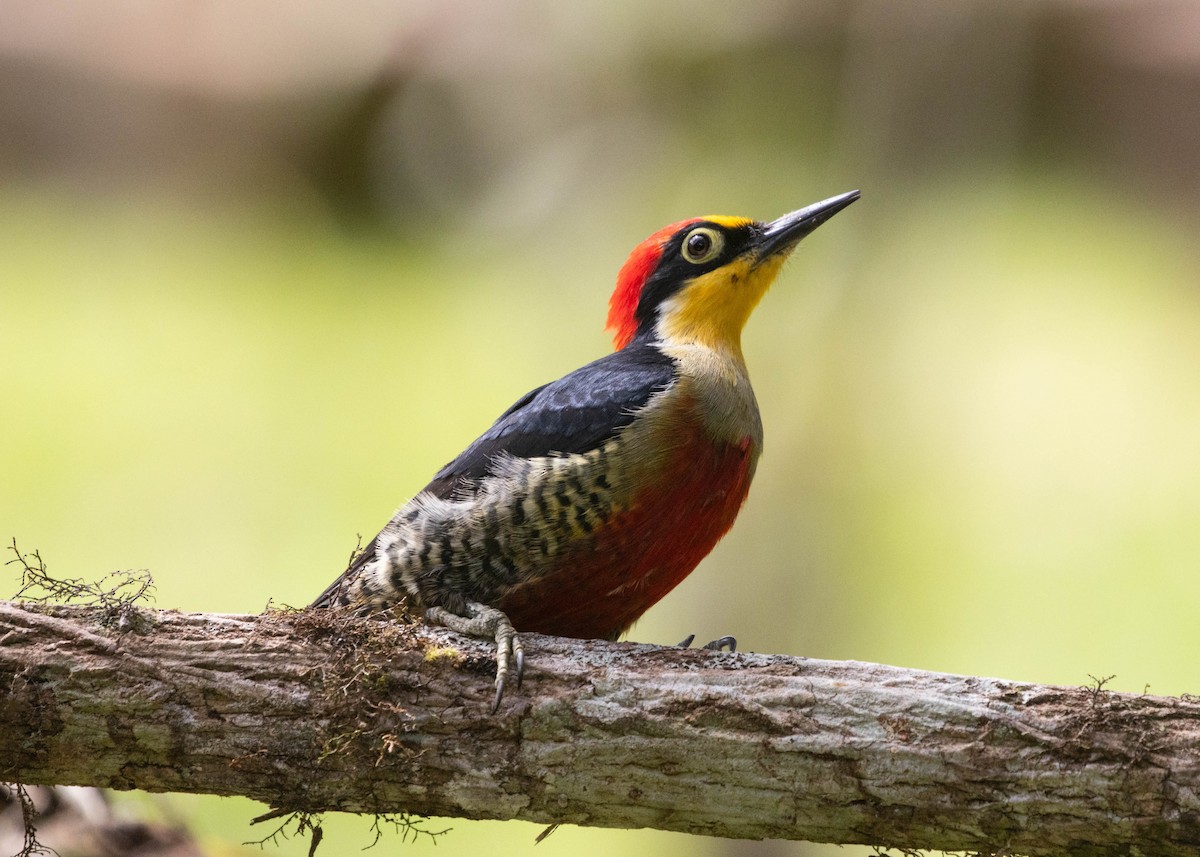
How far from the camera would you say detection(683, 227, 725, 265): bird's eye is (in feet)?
15.1

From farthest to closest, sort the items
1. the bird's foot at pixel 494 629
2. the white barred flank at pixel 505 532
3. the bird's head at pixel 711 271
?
the bird's head at pixel 711 271, the white barred flank at pixel 505 532, the bird's foot at pixel 494 629

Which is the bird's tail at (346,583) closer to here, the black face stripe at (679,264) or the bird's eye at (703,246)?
the black face stripe at (679,264)

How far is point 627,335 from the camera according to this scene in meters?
4.78

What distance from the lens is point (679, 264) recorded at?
4621 mm

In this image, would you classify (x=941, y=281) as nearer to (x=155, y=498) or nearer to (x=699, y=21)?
(x=699, y=21)

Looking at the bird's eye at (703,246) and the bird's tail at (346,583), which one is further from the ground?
the bird's eye at (703,246)

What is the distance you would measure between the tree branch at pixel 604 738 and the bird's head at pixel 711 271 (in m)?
1.75

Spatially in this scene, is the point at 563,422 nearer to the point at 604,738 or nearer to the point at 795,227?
the point at 604,738

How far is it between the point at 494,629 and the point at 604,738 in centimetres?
51

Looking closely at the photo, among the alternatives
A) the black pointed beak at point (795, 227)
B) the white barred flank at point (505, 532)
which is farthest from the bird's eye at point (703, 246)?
the white barred flank at point (505, 532)

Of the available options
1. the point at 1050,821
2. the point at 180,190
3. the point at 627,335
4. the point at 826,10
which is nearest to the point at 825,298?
the point at 826,10

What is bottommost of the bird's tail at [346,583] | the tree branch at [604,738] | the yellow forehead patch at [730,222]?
the tree branch at [604,738]

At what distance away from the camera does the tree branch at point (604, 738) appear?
2.82 m

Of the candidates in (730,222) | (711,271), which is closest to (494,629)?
(711,271)
